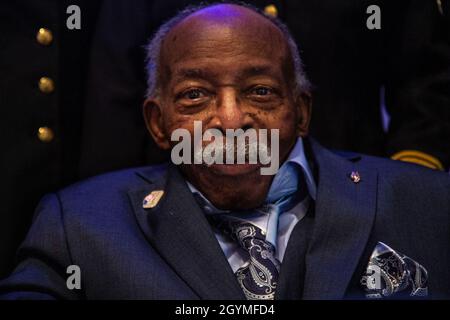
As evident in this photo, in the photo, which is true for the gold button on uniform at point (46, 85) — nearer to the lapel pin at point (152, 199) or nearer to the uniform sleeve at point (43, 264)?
the uniform sleeve at point (43, 264)

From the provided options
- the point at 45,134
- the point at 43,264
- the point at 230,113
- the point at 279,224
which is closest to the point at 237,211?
the point at 279,224

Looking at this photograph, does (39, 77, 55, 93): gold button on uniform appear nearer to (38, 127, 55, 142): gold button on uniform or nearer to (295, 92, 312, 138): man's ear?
(38, 127, 55, 142): gold button on uniform

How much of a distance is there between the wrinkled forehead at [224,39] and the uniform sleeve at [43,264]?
0.46 meters

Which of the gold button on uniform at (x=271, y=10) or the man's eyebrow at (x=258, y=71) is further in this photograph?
the gold button on uniform at (x=271, y=10)

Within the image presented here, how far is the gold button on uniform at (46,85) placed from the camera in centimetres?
181

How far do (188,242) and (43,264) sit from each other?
1.07 feet

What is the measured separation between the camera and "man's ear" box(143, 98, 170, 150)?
5.71 ft

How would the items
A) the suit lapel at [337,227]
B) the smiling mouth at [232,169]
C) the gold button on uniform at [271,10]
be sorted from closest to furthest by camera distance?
1. the suit lapel at [337,227]
2. the smiling mouth at [232,169]
3. the gold button on uniform at [271,10]

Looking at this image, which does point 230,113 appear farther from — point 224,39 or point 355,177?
point 355,177

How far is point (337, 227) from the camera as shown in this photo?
1510 millimetres

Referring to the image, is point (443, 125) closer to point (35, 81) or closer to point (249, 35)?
point (249, 35)

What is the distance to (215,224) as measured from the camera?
5.23 ft

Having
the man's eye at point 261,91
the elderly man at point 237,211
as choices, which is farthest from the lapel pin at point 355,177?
the man's eye at point 261,91
